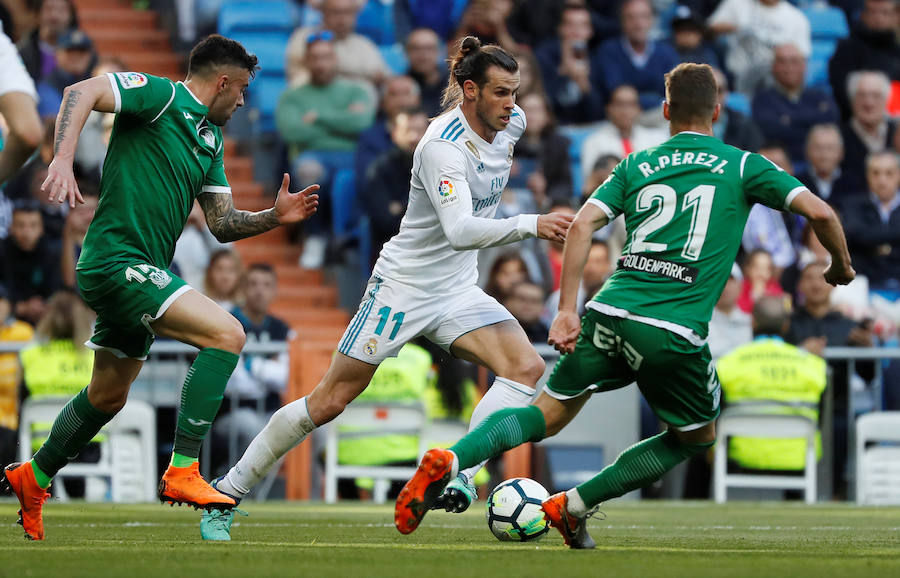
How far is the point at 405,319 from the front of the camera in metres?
7.87

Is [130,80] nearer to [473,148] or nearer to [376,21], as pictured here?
[473,148]

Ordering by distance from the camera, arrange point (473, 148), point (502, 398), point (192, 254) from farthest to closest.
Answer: point (192, 254), point (473, 148), point (502, 398)

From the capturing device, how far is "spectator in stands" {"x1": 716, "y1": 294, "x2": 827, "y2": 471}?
11891 millimetres

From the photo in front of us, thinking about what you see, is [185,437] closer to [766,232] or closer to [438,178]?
[438,178]

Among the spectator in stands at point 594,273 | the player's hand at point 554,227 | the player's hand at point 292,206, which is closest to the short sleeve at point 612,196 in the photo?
the player's hand at point 554,227

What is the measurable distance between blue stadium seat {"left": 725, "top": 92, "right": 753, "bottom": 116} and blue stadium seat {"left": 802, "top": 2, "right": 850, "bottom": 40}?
81.6 inches

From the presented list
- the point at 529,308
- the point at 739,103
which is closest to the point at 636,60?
the point at 739,103

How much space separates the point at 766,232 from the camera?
14508 millimetres

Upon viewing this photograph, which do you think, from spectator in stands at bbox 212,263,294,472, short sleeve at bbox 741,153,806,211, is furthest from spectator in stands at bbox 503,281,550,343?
short sleeve at bbox 741,153,806,211

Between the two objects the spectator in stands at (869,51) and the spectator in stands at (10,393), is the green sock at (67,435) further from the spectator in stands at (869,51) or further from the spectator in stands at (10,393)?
the spectator in stands at (869,51)

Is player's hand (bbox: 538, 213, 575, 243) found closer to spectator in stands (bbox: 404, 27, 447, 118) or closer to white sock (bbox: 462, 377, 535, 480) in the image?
white sock (bbox: 462, 377, 535, 480)

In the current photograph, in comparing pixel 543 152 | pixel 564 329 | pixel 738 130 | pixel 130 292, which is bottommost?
pixel 564 329

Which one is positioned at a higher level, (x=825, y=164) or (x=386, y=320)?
(x=825, y=164)

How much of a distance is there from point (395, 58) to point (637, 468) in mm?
10456
